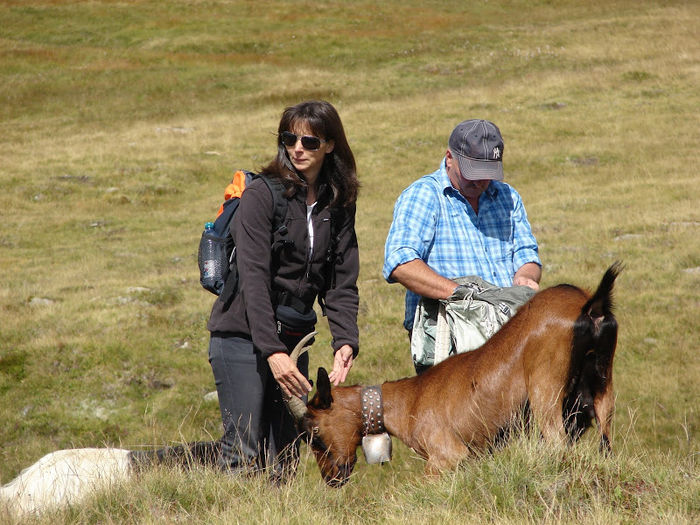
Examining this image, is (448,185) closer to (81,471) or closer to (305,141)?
(305,141)

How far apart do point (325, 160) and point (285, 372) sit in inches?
50.8

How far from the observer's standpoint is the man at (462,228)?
4.32 meters

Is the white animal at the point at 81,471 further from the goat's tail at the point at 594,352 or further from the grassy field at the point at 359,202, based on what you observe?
the goat's tail at the point at 594,352

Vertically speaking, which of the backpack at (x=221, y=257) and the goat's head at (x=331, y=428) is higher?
the backpack at (x=221, y=257)

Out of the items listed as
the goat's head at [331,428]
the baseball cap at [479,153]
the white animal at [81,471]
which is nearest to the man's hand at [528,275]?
the baseball cap at [479,153]

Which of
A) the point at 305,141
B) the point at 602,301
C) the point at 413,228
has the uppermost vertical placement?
the point at 305,141

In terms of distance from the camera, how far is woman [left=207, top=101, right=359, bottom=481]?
4.06 metres

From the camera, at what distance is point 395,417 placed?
415 cm

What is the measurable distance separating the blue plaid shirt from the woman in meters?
0.34

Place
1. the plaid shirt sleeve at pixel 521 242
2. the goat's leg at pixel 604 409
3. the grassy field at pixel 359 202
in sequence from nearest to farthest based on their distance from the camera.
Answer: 1. the goat's leg at pixel 604 409
2. the grassy field at pixel 359 202
3. the plaid shirt sleeve at pixel 521 242

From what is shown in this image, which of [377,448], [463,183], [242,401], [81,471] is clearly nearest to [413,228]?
[463,183]

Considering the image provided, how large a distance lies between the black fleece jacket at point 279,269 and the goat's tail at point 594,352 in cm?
149

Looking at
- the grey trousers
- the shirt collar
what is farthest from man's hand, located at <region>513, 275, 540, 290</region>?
the grey trousers

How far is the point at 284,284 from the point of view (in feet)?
14.0
